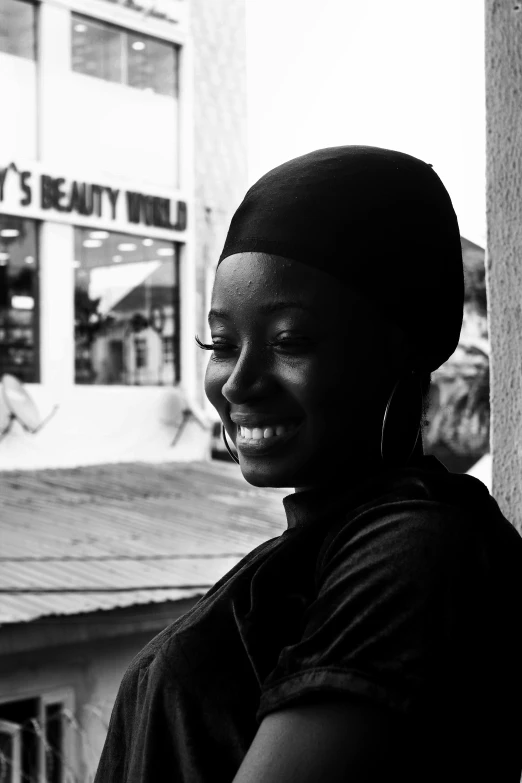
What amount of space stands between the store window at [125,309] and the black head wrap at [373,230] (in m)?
8.96

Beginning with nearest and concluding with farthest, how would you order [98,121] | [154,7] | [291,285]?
[291,285] → [98,121] → [154,7]

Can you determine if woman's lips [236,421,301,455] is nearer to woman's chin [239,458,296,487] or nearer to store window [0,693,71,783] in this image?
woman's chin [239,458,296,487]

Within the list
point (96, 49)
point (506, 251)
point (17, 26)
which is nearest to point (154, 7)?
point (96, 49)

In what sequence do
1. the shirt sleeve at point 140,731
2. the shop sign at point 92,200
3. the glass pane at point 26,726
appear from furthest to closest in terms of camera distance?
the shop sign at point 92,200 → the glass pane at point 26,726 → the shirt sleeve at point 140,731

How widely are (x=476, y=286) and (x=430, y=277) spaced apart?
870 centimetres

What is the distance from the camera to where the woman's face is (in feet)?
2.77

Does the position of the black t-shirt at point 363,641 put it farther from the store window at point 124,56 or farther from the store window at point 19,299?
the store window at point 124,56

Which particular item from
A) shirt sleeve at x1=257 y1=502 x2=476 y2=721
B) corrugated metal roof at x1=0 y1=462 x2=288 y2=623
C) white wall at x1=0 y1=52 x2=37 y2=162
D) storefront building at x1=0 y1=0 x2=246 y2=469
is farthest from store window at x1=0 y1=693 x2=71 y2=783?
shirt sleeve at x1=257 y1=502 x2=476 y2=721

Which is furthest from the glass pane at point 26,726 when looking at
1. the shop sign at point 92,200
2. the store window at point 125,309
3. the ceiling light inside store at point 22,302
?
the shop sign at point 92,200

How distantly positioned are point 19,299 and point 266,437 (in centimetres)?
858

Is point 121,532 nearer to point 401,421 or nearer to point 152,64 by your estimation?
point 152,64

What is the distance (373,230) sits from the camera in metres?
0.85

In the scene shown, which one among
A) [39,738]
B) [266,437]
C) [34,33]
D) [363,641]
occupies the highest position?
[34,33]

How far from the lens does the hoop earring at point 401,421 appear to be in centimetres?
87
